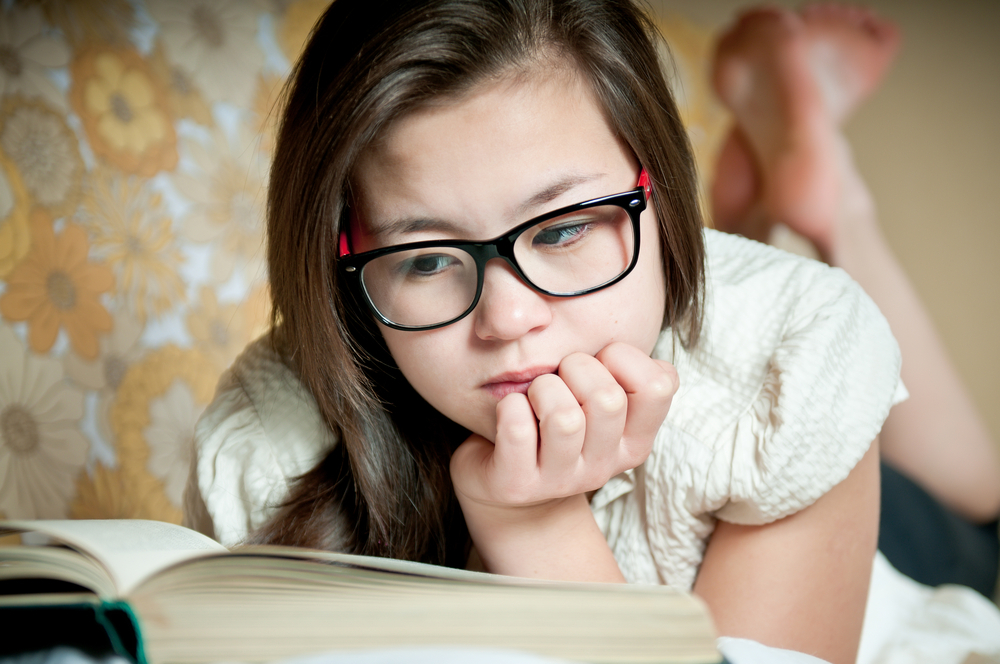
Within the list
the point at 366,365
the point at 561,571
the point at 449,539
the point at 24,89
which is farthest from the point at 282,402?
the point at 24,89

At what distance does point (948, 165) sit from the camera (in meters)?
1.79

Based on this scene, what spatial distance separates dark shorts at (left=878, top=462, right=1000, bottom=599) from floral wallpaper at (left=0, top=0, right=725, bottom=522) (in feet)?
4.49

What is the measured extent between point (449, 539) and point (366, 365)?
0.89 feet

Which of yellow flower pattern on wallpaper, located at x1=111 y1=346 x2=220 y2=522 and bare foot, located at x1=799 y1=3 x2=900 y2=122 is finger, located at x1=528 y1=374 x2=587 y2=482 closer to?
yellow flower pattern on wallpaper, located at x1=111 y1=346 x2=220 y2=522

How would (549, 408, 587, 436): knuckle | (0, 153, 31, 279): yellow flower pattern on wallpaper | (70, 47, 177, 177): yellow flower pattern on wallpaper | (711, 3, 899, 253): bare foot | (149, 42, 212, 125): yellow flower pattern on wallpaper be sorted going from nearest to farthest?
(549, 408, 587, 436): knuckle < (0, 153, 31, 279): yellow flower pattern on wallpaper < (70, 47, 177, 177): yellow flower pattern on wallpaper < (149, 42, 212, 125): yellow flower pattern on wallpaper < (711, 3, 899, 253): bare foot

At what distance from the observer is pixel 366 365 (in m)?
0.88

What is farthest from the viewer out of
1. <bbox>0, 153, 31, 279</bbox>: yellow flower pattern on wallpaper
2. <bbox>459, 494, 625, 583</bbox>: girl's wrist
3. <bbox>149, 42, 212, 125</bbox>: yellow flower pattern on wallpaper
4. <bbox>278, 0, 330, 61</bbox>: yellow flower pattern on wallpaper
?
<bbox>278, 0, 330, 61</bbox>: yellow flower pattern on wallpaper

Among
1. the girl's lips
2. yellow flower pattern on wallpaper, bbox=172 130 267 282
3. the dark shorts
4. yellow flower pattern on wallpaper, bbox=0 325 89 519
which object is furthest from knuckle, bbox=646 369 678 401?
yellow flower pattern on wallpaper, bbox=172 130 267 282

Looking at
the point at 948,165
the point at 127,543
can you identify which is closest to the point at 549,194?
the point at 127,543

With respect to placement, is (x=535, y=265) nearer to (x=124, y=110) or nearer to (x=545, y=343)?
(x=545, y=343)

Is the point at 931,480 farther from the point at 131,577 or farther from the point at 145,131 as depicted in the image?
the point at 145,131

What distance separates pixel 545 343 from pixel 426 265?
0.49 feet

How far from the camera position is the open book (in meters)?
0.39

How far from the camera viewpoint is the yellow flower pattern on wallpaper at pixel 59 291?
1.23m
